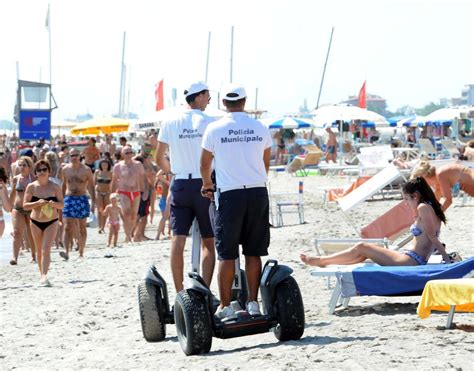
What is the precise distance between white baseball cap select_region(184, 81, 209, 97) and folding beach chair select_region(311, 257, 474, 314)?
5.09 ft

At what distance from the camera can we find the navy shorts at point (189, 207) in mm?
7555

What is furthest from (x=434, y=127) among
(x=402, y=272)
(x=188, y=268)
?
(x=402, y=272)

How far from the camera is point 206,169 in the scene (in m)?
6.91

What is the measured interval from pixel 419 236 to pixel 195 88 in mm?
2169

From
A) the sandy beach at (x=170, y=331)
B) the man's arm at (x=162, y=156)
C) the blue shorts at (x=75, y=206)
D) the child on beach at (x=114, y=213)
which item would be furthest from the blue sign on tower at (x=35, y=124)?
the man's arm at (x=162, y=156)

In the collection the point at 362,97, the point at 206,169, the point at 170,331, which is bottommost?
the point at 170,331

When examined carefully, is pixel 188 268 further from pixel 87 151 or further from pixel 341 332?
pixel 87 151

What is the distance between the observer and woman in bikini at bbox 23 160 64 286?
11.7 metres

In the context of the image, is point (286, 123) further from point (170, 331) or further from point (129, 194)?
point (170, 331)

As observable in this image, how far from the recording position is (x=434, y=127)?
155ft

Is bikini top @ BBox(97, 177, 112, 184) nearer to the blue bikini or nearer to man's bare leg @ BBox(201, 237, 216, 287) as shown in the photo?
the blue bikini

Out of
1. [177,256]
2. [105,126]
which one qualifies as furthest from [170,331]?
[105,126]

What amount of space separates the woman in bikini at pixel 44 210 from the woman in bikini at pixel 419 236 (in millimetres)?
4051

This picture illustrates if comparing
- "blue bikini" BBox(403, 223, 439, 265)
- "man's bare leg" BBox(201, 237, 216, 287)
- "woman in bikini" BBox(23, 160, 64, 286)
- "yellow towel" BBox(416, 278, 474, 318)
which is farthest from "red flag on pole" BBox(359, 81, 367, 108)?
"yellow towel" BBox(416, 278, 474, 318)
